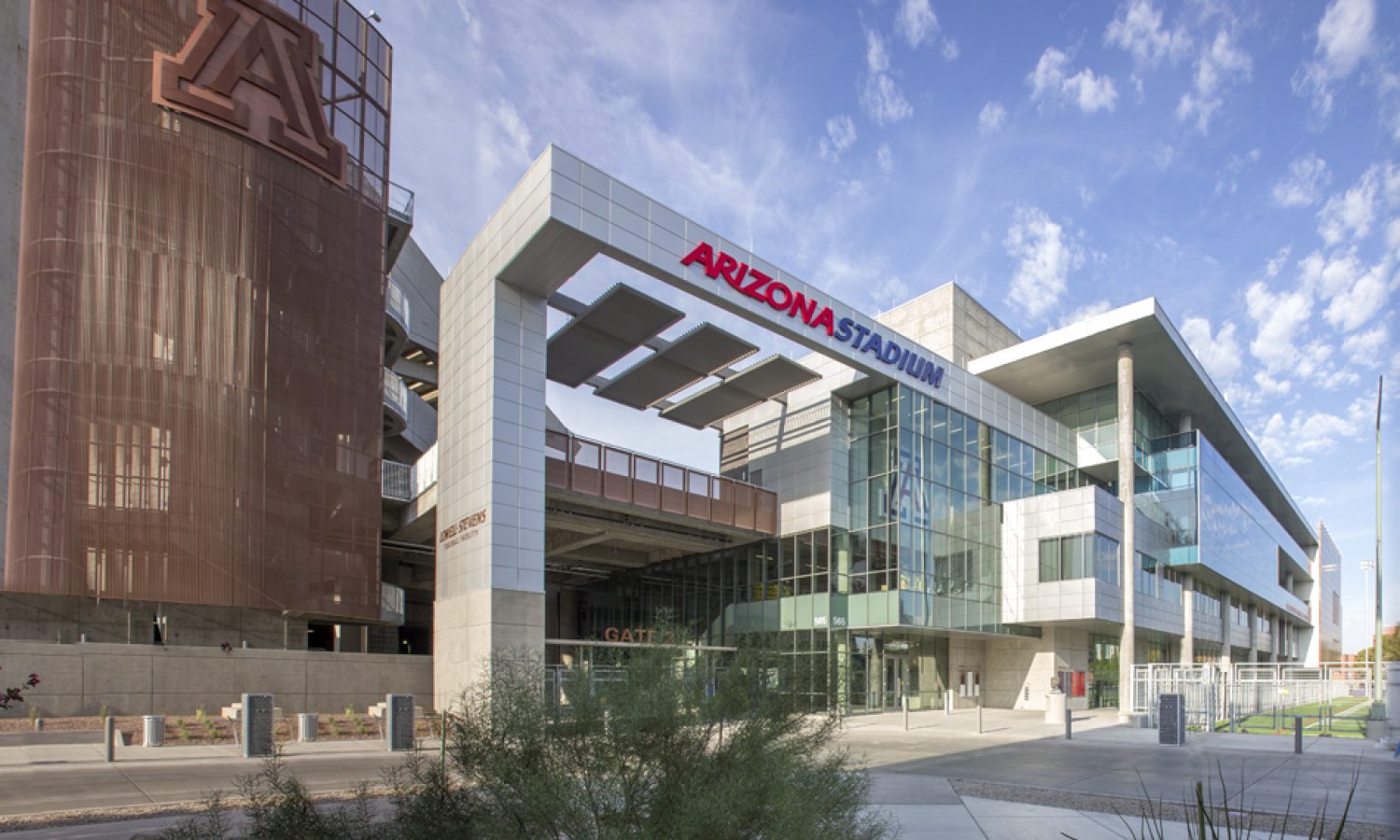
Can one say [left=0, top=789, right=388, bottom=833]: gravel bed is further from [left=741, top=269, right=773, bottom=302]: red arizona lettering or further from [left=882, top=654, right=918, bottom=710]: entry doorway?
[left=882, top=654, right=918, bottom=710]: entry doorway

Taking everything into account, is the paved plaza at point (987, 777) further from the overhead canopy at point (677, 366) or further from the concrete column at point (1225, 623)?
the concrete column at point (1225, 623)

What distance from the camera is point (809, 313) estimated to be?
103 feet

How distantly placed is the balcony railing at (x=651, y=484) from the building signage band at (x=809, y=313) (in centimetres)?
689

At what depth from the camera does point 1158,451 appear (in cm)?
4591

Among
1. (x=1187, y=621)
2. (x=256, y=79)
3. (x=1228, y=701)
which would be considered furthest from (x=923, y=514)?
(x=256, y=79)

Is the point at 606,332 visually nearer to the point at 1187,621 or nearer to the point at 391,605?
the point at 391,605

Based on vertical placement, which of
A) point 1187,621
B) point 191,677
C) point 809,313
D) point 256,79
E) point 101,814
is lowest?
point 1187,621

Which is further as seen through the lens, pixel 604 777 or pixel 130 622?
pixel 130 622

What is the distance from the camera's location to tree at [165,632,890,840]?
618cm

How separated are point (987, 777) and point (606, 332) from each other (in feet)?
62.9

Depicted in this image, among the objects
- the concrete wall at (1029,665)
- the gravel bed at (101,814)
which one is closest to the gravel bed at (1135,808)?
the gravel bed at (101,814)

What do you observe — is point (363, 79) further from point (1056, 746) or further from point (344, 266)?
point (1056, 746)

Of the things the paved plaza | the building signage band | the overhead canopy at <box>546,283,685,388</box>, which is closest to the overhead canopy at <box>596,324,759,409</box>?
the overhead canopy at <box>546,283,685,388</box>

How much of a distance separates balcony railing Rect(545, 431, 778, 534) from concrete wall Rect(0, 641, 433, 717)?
7650 millimetres
